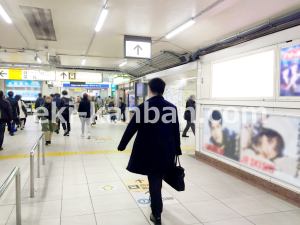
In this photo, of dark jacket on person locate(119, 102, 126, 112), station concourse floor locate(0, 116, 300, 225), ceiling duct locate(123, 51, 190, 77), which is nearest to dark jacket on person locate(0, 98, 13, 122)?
station concourse floor locate(0, 116, 300, 225)

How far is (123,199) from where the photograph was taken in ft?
10.7

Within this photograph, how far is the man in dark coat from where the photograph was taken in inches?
97.4

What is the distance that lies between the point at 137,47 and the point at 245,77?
8.05 feet

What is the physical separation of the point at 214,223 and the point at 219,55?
133 inches

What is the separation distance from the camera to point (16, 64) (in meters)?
10.2

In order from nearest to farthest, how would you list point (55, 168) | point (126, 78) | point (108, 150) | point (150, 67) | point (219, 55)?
point (55, 168), point (219, 55), point (108, 150), point (150, 67), point (126, 78)

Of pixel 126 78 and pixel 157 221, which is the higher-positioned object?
pixel 126 78

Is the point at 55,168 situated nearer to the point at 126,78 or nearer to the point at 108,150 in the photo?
the point at 108,150

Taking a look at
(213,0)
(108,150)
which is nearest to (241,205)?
(213,0)

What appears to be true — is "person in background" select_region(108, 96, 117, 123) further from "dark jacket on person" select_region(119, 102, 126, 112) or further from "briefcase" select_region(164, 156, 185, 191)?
"briefcase" select_region(164, 156, 185, 191)

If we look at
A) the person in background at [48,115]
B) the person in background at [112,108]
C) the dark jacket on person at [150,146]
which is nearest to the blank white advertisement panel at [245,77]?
the dark jacket on person at [150,146]

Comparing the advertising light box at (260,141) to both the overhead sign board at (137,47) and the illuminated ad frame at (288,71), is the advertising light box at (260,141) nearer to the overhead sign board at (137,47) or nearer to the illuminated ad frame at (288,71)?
the illuminated ad frame at (288,71)

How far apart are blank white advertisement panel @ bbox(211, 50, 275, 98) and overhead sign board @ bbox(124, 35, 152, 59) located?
156cm

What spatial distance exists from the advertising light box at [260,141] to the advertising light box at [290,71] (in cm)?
38
